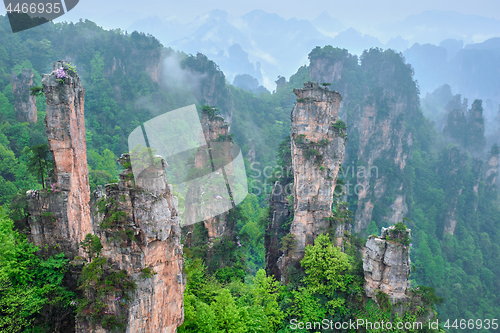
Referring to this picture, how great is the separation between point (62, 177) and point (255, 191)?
119ft

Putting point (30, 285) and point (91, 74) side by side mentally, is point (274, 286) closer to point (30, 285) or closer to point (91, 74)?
point (30, 285)

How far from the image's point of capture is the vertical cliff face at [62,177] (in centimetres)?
1620

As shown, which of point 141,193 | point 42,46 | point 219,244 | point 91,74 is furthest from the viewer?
point 91,74

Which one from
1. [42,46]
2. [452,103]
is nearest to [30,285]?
[42,46]

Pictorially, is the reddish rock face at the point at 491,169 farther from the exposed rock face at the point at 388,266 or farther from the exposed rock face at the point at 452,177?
the exposed rock face at the point at 388,266

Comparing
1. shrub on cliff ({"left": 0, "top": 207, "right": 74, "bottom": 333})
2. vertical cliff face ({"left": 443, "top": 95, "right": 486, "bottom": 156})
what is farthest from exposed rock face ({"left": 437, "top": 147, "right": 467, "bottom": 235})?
shrub on cliff ({"left": 0, "top": 207, "right": 74, "bottom": 333})

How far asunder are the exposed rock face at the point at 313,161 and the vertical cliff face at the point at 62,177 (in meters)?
13.7

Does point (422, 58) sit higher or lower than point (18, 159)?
higher

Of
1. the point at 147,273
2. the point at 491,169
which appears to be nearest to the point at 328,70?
the point at 491,169

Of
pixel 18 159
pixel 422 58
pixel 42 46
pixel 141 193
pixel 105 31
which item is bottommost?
pixel 141 193

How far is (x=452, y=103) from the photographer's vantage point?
89375 millimetres

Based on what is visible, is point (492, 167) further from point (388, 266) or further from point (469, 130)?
point (388, 266)

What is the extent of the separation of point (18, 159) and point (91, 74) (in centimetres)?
3409

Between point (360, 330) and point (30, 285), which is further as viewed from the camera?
point (360, 330)
